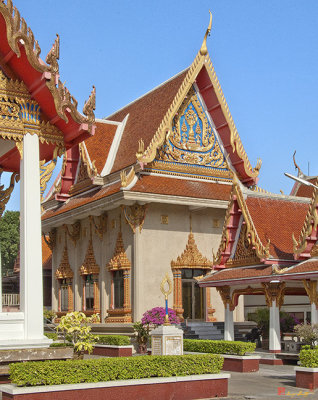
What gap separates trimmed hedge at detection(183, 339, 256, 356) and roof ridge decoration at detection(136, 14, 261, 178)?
810cm

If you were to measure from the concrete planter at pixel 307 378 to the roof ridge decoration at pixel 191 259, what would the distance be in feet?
37.3

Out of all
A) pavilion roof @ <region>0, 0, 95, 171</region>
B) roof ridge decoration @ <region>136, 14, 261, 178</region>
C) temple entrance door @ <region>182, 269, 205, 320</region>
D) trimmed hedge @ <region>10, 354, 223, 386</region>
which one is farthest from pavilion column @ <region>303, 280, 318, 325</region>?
roof ridge decoration @ <region>136, 14, 261, 178</region>

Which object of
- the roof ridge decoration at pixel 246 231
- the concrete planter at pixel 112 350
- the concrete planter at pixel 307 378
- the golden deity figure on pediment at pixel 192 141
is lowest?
the concrete planter at pixel 112 350

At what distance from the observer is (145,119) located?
27500mm

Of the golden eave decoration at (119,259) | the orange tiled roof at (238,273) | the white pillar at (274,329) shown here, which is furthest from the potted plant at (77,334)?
the golden eave decoration at (119,259)

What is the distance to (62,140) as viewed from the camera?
12203 mm

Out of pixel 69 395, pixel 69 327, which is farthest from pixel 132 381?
pixel 69 327

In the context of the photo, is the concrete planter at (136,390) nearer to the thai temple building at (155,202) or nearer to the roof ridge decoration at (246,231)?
the roof ridge decoration at (246,231)

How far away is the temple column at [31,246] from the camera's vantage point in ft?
35.6

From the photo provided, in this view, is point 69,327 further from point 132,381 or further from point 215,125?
point 215,125

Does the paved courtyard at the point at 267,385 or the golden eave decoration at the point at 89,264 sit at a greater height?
the golden eave decoration at the point at 89,264

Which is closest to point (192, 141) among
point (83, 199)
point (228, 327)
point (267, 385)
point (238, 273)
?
point (83, 199)

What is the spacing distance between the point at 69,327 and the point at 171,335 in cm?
270

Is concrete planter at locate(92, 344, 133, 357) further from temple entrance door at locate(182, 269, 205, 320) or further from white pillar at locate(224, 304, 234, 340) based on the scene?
temple entrance door at locate(182, 269, 205, 320)
